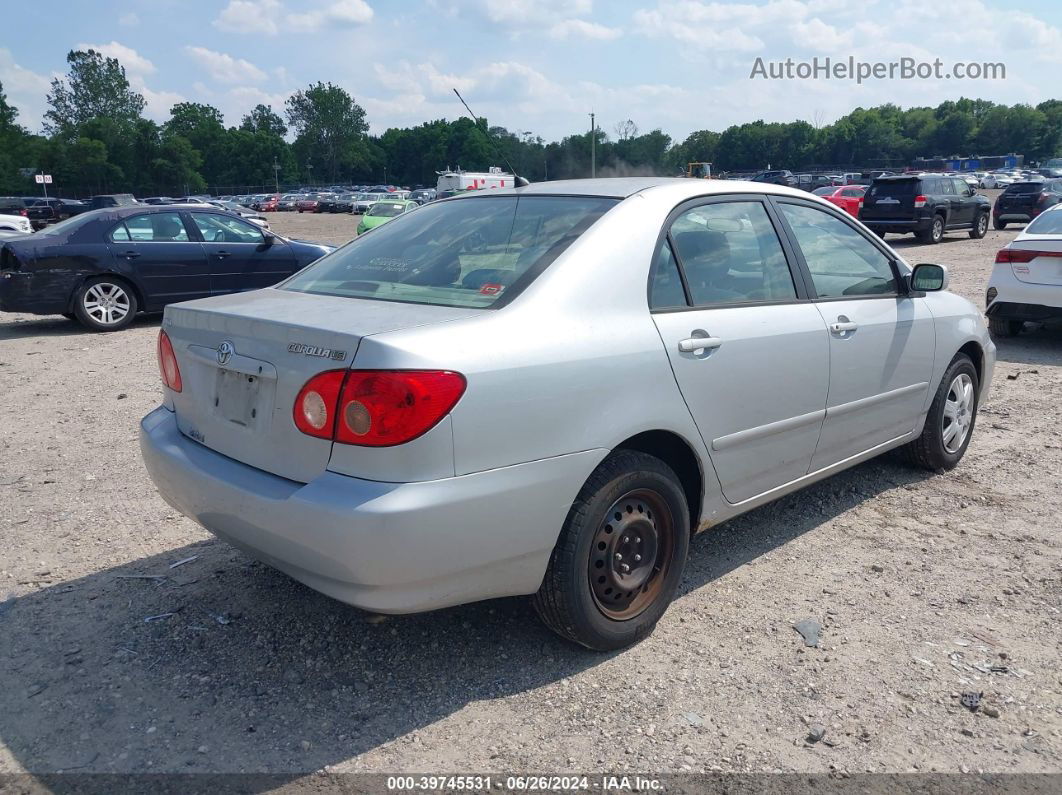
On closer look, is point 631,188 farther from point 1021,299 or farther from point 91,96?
point 91,96

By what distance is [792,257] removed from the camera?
13.1 feet

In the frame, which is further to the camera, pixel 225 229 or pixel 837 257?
pixel 225 229

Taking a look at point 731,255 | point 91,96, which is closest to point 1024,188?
point 731,255

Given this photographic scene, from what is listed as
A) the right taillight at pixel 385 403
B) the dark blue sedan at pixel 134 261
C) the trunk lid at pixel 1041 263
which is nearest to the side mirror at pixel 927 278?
the right taillight at pixel 385 403

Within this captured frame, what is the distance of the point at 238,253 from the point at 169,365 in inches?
335

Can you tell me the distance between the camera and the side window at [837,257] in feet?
13.5

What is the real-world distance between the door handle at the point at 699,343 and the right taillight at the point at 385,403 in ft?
3.35

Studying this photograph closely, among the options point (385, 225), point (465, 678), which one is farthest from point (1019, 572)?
point (385, 225)

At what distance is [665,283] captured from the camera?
332 cm

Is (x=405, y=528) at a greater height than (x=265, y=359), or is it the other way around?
(x=265, y=359)

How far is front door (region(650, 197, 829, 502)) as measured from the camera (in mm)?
3312

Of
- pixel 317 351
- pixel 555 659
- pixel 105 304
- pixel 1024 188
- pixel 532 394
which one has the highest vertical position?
pixel 1024 188

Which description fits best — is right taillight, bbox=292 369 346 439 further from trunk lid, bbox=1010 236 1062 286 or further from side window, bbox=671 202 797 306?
trunk lid, bbox=1010 236 1062 286

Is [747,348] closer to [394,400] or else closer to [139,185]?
[394,400]
